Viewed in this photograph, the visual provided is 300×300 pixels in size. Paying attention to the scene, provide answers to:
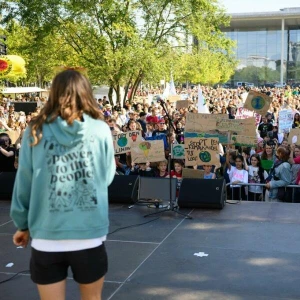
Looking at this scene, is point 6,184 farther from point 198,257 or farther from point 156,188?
point 198,257

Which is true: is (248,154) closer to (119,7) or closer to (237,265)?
(237,265)

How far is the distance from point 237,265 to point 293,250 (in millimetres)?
925

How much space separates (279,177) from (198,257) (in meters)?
3.37

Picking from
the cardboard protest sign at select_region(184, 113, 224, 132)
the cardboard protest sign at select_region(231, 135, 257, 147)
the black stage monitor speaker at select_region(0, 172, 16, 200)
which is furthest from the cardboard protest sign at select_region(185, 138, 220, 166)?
the black stage monitor speaker at select_region(0, 172, 16, 200)

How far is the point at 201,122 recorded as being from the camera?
31.8 feet

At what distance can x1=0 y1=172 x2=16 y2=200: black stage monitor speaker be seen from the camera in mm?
9242

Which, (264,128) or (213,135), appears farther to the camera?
(264,128)

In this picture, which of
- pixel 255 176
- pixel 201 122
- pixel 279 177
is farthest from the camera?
pixel 201 122

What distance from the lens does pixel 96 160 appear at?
2.61 metres

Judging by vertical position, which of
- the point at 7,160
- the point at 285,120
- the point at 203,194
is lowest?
the point at 203,194

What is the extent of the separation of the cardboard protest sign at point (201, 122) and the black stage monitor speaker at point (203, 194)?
152cm

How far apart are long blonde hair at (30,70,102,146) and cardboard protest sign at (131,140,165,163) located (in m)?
6.50

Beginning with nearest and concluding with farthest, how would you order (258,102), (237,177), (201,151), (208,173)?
(201,151) < (208,173) < (237,177) < (258,102)

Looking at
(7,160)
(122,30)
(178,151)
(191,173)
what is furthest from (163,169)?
(122,30)
